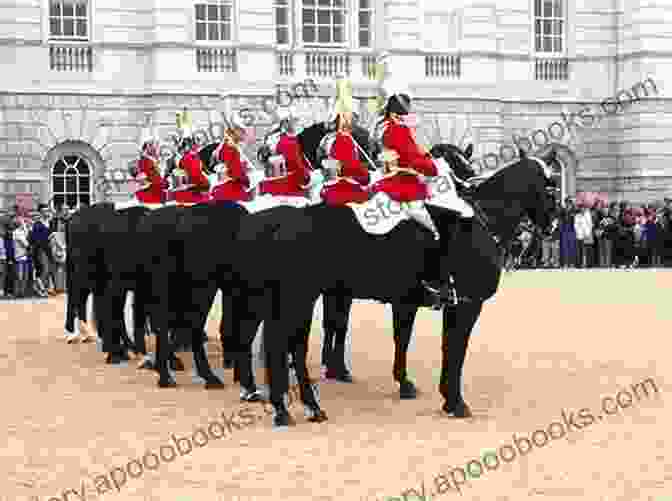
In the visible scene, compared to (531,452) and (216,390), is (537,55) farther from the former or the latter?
(531,452)

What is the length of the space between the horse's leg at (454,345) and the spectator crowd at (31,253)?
1455 centimetres

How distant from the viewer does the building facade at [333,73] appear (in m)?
27.7

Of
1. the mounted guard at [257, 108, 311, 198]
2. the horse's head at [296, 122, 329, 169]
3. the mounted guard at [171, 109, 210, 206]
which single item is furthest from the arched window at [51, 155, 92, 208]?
the mounted guard at [257, 108, 311, 198]

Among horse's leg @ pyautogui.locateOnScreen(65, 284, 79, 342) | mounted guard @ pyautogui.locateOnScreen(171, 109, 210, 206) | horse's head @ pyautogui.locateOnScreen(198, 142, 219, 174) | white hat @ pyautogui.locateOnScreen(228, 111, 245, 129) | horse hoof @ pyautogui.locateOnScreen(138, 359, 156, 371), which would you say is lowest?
horse hoof @ pyautogui.locateOnScreen(138, 359, 156, 371)

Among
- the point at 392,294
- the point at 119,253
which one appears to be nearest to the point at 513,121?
the point at 119,253

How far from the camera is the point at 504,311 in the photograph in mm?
20031

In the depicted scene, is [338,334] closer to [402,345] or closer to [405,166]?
[402,345]

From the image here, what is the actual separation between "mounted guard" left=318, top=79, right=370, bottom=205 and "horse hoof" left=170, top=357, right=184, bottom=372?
3529mm

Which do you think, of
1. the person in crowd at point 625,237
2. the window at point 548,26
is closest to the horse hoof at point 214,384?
the person in crowd at point 625,237

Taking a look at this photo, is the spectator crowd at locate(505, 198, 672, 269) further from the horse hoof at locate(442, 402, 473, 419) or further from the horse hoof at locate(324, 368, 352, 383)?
the horse hoof at locate(442, 402, 473, 419)

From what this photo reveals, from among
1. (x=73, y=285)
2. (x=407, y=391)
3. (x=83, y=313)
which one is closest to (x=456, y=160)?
(x=407, y=391)

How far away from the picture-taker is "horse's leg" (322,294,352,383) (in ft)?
42.0

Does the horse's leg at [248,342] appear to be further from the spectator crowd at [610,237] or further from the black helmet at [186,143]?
the spectator crowd at [610,237]

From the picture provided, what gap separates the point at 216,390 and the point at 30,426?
8.09 feet
